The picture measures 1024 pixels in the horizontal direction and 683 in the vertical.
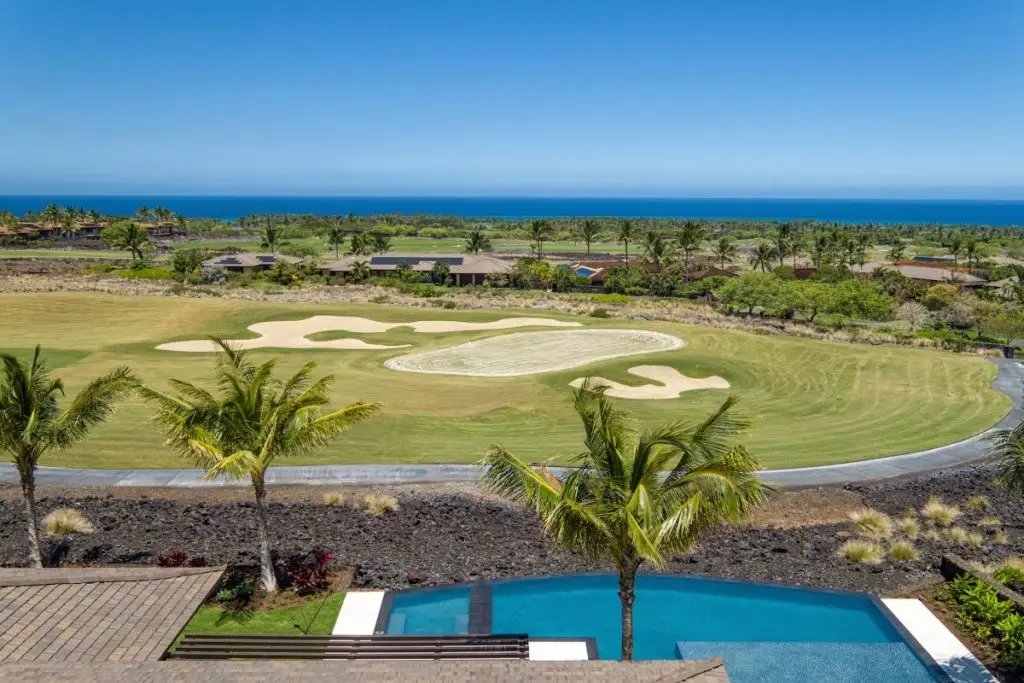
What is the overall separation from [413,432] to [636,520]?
1994 cm

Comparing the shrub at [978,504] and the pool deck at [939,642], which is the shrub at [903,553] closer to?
the pool deck at [939,642]

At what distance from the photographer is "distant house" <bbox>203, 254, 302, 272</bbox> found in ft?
305

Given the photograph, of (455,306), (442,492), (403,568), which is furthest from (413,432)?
(455,306)

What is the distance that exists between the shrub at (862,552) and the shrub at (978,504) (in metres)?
5.47

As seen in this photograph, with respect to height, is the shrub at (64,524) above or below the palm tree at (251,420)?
below

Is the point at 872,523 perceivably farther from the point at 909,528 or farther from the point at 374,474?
the point at 374,474

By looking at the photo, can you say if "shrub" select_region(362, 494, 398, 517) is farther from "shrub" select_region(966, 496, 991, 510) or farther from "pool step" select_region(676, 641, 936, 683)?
"shrub" select_region(966, 496, 991, 510)

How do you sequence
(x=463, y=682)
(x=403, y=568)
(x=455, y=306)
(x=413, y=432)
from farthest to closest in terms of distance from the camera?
(x=455, y=306), (x=413, y=432), (x=403, y=568), (x=463, y=682)

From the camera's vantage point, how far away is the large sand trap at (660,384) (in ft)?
123

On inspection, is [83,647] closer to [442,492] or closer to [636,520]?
[636,520]

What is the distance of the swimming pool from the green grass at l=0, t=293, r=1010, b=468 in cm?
903

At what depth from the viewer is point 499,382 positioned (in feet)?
125

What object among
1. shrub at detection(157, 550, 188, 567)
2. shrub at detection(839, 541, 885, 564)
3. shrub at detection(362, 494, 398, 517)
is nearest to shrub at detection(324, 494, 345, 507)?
shrub at detection(362, 494, 398, 517)

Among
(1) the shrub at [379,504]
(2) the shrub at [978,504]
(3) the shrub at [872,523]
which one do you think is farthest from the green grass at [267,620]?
(2) the shrub at [978,504]
